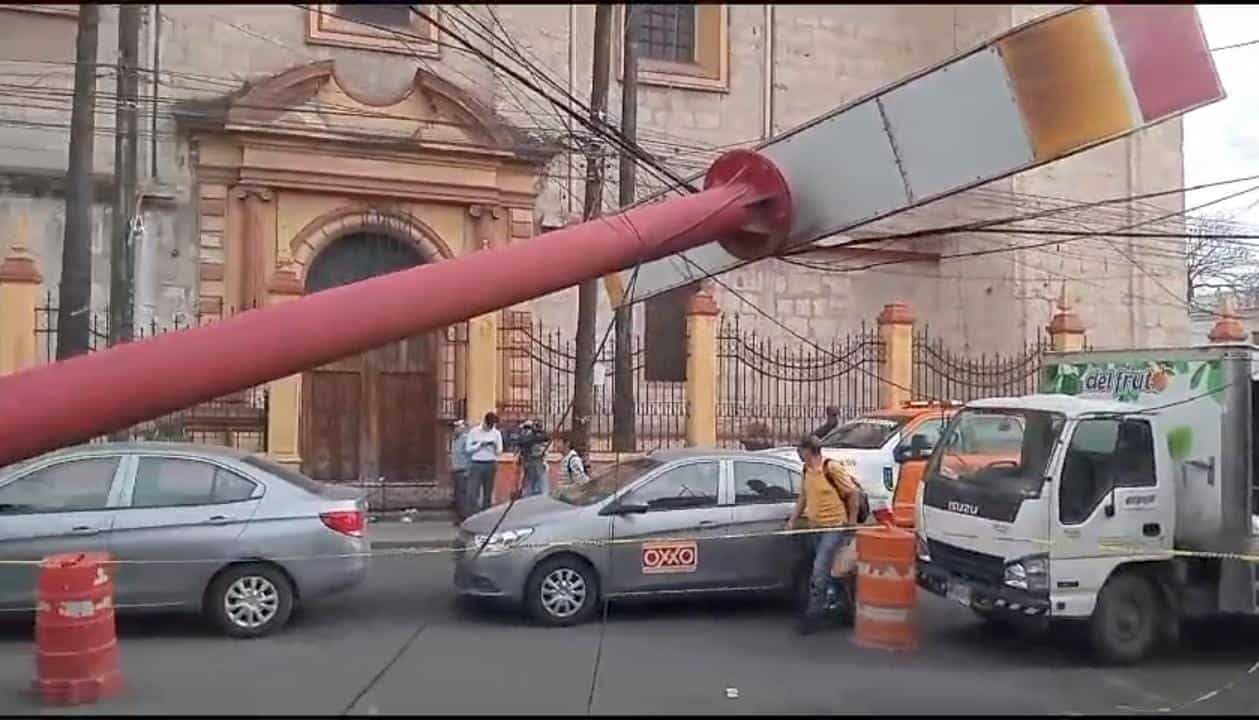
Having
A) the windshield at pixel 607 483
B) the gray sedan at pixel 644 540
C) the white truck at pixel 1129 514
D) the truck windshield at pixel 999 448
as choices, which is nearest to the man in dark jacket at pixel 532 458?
the windshield at pixel 607 483

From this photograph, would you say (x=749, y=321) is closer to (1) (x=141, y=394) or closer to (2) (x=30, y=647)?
(2) (x=30, y=647)

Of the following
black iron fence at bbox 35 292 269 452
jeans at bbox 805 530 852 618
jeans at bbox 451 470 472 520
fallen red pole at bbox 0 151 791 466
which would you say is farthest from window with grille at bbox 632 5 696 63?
fallen red pole at bbox 0 151 791 466

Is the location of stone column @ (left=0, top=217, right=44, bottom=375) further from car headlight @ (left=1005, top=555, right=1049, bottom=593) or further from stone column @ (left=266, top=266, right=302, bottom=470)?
car headlight @ (left=1005, top=555, right=1049, bottom=593)

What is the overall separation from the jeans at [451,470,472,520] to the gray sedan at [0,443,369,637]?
264 inches

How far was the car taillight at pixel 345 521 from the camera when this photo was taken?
33.7 ft

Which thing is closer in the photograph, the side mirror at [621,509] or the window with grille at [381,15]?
the side mirror at [621,509]

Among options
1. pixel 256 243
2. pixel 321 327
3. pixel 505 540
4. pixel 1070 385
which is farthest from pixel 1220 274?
pixel 321 327

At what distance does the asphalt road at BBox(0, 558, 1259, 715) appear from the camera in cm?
779

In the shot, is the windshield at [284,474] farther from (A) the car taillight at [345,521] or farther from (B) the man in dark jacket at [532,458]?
(B) the man in dark jacket at [532,458]

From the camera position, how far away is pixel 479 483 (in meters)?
17.1

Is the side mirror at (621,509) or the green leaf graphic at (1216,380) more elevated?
the green leaf graphic at (1216,380)

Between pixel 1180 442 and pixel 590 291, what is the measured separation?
9.99 metres

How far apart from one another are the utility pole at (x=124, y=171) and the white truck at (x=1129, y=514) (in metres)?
12.7

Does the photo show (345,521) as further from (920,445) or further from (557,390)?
(557,390)
